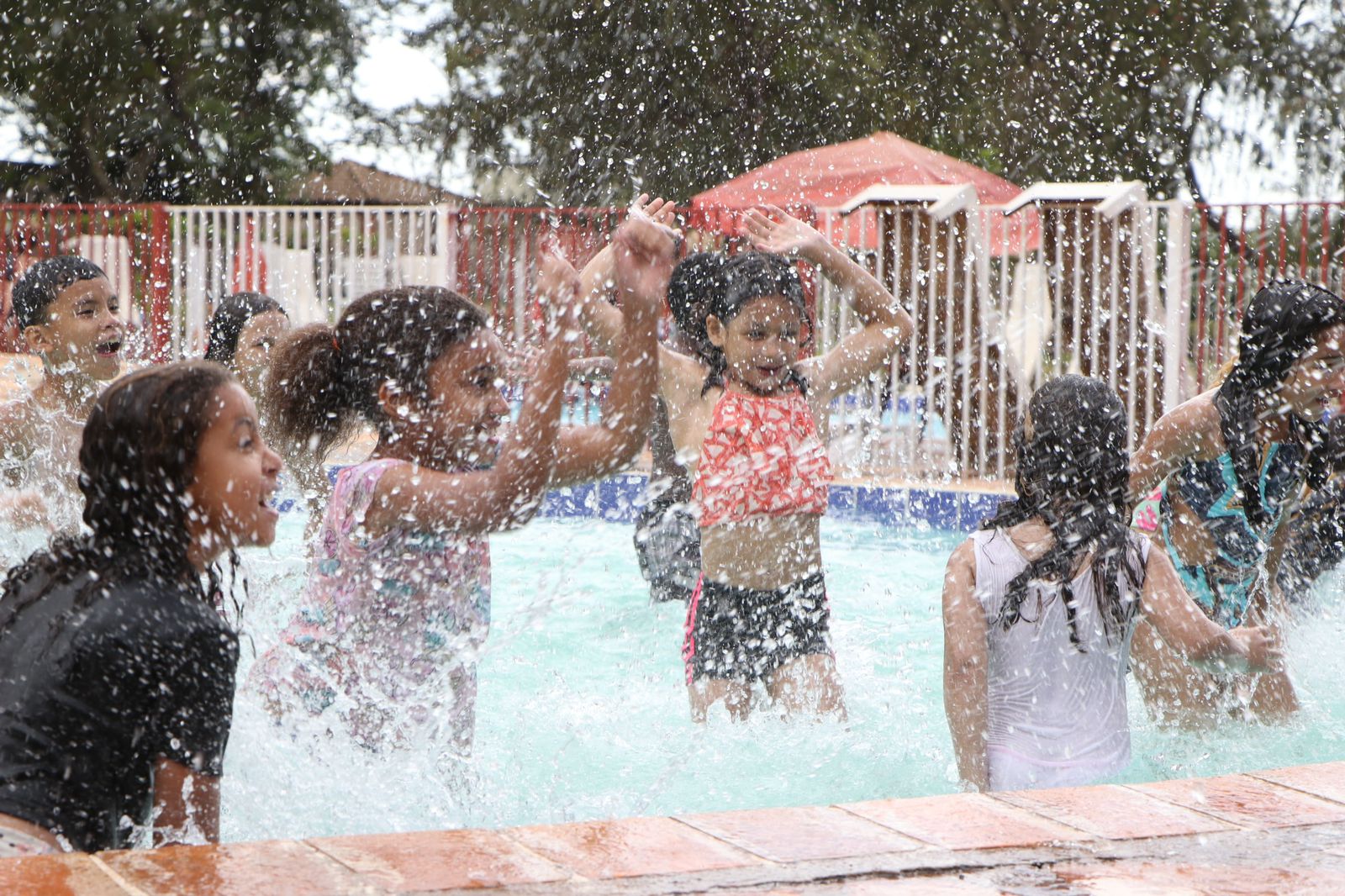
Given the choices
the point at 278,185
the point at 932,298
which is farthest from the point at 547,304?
the point at 278,185

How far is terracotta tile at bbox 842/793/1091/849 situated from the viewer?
2.35 metres

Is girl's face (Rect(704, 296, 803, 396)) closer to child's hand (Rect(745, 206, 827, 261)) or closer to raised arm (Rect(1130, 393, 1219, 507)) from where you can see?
child's hand (Rect(745, 206, 827, 261))

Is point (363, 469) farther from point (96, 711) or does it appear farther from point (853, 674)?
point (853, 674)

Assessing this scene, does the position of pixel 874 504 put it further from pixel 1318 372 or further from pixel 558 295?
pixel 558 295

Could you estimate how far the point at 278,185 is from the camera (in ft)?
88.4

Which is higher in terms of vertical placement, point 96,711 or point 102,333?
point 102,333

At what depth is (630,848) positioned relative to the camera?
2268mm

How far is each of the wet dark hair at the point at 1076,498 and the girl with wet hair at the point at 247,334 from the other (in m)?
3.46

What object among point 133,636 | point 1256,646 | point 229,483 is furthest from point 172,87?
point 133,636

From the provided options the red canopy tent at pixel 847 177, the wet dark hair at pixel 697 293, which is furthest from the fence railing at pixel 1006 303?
the wet dark hair at pixel 697 293

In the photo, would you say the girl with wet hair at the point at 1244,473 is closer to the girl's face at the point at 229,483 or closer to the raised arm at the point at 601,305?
the raised arm at the point at 601,305

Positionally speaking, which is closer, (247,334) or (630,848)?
(630,848)

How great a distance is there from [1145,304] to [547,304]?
8.89 m

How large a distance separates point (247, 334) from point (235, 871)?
4.17 metres
